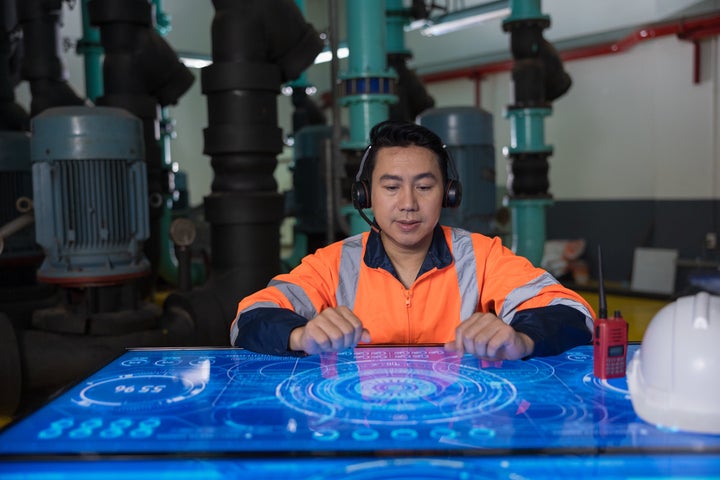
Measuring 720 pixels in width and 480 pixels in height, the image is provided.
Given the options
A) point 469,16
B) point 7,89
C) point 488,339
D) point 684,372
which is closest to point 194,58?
point 7,89

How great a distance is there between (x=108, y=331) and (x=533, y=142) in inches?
119

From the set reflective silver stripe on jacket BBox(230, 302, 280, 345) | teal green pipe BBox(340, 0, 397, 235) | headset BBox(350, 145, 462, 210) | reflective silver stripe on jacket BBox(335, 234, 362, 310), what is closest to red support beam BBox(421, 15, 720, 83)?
teal green pipe BBox(340, 0, 397, 235)

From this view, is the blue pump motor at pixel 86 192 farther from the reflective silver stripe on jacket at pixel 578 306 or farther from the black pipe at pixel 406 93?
the black pipe at pixel 406 93

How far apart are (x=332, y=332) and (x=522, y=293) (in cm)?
57

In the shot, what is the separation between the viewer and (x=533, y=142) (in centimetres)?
455

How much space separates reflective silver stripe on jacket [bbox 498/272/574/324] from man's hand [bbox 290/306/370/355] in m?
0.48

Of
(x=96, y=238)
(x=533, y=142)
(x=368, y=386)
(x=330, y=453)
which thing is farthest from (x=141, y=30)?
(x=330, y=453)

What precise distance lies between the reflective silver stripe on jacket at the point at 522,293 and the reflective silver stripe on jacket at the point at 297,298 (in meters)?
0.50

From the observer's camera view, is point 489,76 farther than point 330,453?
Yes

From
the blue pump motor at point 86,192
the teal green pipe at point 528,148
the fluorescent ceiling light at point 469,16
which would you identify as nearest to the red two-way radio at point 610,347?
the blue pump motor at point 86,192

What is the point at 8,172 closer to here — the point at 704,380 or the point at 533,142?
the point at 533,142

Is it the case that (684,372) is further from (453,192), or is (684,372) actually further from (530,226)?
(530,226)

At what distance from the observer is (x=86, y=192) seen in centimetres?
289

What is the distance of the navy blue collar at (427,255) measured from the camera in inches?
71.1
